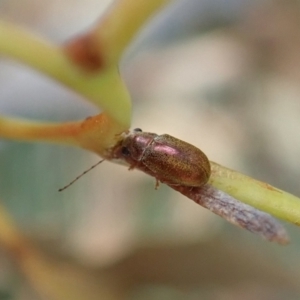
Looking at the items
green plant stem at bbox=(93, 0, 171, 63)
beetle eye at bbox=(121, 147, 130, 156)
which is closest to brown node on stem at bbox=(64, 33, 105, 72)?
green plant stem at bbox=(93, 0, 171, 63)

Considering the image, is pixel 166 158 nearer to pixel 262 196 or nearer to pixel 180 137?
pixel 262 196

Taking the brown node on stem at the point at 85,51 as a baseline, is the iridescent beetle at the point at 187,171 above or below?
above

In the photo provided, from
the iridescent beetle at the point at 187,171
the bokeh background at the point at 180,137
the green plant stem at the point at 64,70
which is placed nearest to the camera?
the green plant stem at the point at 64,70

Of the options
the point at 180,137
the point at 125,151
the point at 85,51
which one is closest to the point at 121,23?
the point at 85,51

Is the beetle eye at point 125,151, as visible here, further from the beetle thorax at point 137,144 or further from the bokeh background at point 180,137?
the bokeh background at point 180,137

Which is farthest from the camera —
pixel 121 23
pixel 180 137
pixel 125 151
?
pixel 180 137

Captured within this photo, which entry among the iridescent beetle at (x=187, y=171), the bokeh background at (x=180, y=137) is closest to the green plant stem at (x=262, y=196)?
the iridescent beetle at (x=187, y=171)

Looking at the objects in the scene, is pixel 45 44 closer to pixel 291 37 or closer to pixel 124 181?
pixel 124 181

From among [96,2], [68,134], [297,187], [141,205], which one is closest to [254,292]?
[141,205]
